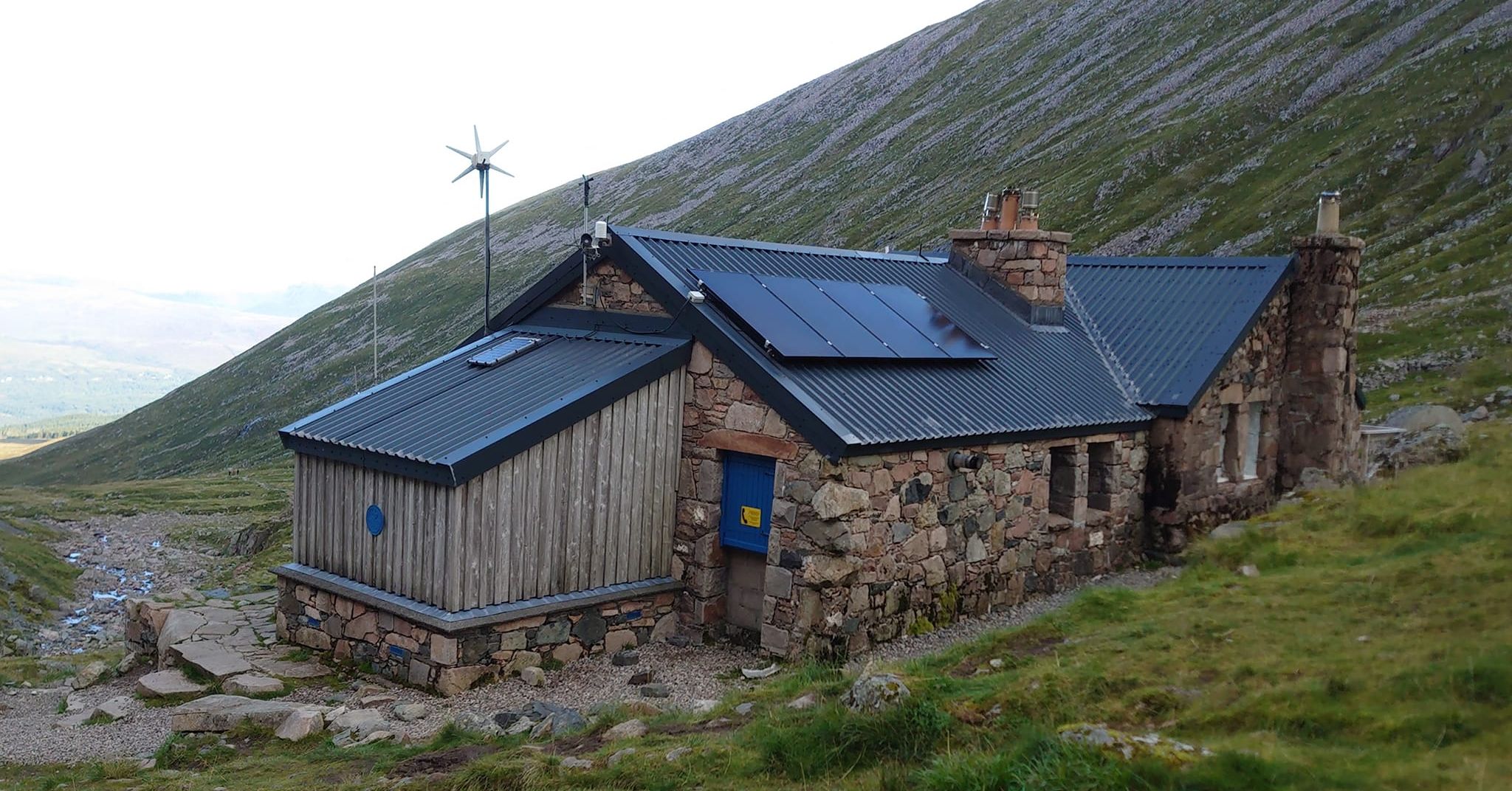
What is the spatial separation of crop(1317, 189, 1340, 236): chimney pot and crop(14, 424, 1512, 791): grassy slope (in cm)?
926

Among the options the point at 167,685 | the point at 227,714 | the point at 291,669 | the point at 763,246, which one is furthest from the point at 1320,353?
the point at 167,685

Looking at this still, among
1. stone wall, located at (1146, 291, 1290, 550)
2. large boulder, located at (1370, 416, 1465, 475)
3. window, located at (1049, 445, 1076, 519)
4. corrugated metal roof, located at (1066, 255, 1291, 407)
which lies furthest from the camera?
corrugated metal roof, located at (1066, 255, 1291, 407)

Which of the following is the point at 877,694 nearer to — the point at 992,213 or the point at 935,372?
the point at 935,372

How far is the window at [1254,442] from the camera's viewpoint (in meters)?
21.4

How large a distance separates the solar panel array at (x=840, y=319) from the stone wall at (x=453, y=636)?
12.9 feet

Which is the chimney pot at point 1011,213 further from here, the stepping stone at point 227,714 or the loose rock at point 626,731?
the stepping stone at point 227,714

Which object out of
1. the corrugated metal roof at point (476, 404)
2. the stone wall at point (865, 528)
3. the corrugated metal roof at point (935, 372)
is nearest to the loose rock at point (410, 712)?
the corrugated metal roof at point (476, 404)

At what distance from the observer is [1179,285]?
883 inches

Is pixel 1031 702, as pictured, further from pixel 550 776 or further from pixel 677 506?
pixel 677 506

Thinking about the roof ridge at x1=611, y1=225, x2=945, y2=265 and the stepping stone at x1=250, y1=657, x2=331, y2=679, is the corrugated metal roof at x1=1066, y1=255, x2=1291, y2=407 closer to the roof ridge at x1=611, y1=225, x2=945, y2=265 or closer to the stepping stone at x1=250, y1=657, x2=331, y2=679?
the roof ridge at x1=611, y1=225, x2=945, y2=265

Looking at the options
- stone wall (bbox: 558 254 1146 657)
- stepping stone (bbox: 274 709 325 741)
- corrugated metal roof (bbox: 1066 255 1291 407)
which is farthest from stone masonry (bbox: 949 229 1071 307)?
stepping stone (bbox: 274 709 325 741)

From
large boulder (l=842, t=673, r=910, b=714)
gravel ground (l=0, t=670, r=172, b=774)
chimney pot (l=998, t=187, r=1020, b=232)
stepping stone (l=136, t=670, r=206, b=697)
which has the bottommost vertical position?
gravel ground (l=0, t=670, r=172, b=774)

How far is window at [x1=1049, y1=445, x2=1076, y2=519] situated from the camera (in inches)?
723

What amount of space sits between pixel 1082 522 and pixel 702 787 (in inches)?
442
